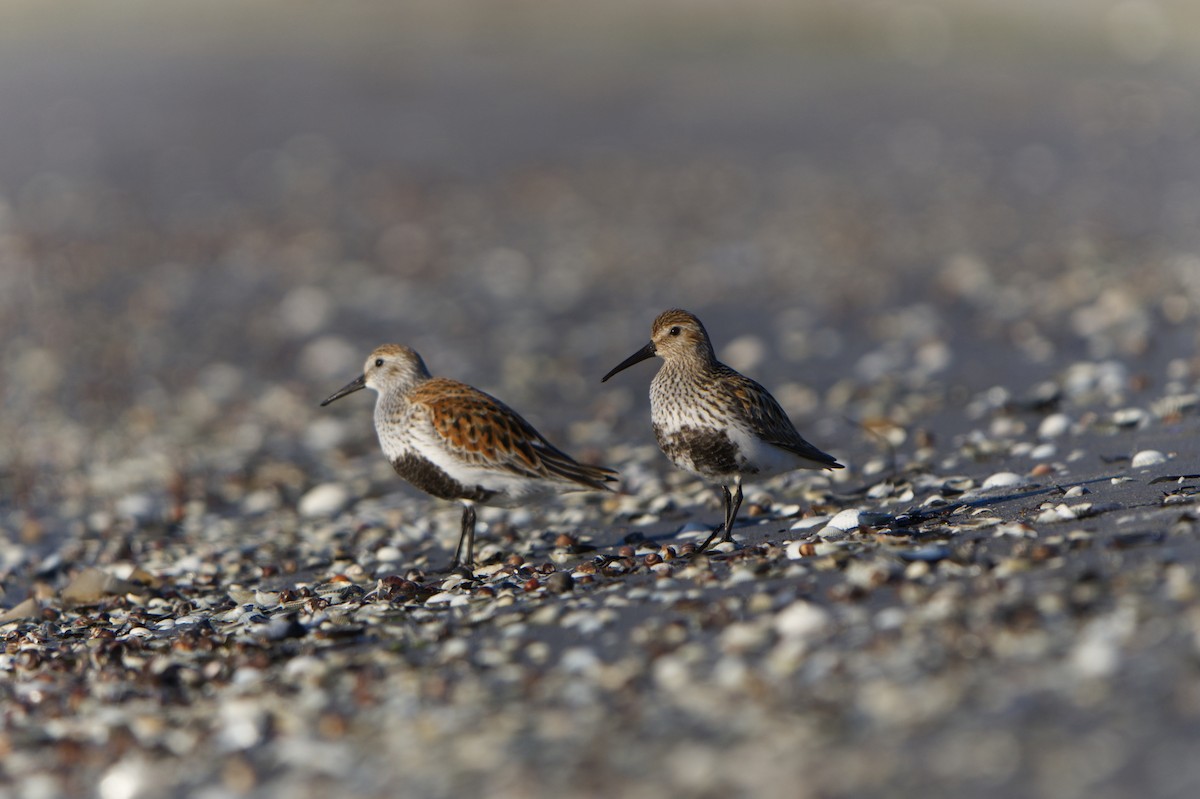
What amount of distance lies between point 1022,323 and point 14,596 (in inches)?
357

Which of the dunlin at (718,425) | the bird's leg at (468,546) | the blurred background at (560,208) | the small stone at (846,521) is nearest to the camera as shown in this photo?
the small stone at (846,521)

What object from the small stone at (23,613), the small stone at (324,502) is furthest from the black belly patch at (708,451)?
the small stone at (23,613)

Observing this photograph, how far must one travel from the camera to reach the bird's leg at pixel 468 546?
7559 mm

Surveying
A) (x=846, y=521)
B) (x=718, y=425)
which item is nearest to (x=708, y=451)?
(x=718, y=425)

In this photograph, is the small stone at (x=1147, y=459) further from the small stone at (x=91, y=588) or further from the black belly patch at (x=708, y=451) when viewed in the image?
the small stone at (x=91, y=588)

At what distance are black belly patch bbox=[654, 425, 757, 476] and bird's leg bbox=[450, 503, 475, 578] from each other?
1.28 metres

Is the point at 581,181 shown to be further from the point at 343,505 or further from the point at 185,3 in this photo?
the point at 185,3

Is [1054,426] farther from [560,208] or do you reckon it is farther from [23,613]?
[560,208]

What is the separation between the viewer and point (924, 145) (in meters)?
23.4

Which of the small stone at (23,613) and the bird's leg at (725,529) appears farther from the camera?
the small stone at (23,613)

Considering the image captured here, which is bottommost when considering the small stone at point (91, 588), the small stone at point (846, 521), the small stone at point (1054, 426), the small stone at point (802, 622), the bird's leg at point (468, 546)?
the small stone at point (802, 622)

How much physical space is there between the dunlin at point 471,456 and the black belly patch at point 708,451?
20.5 inches

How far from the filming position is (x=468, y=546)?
7.61 m

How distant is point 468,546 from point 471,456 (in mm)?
559
